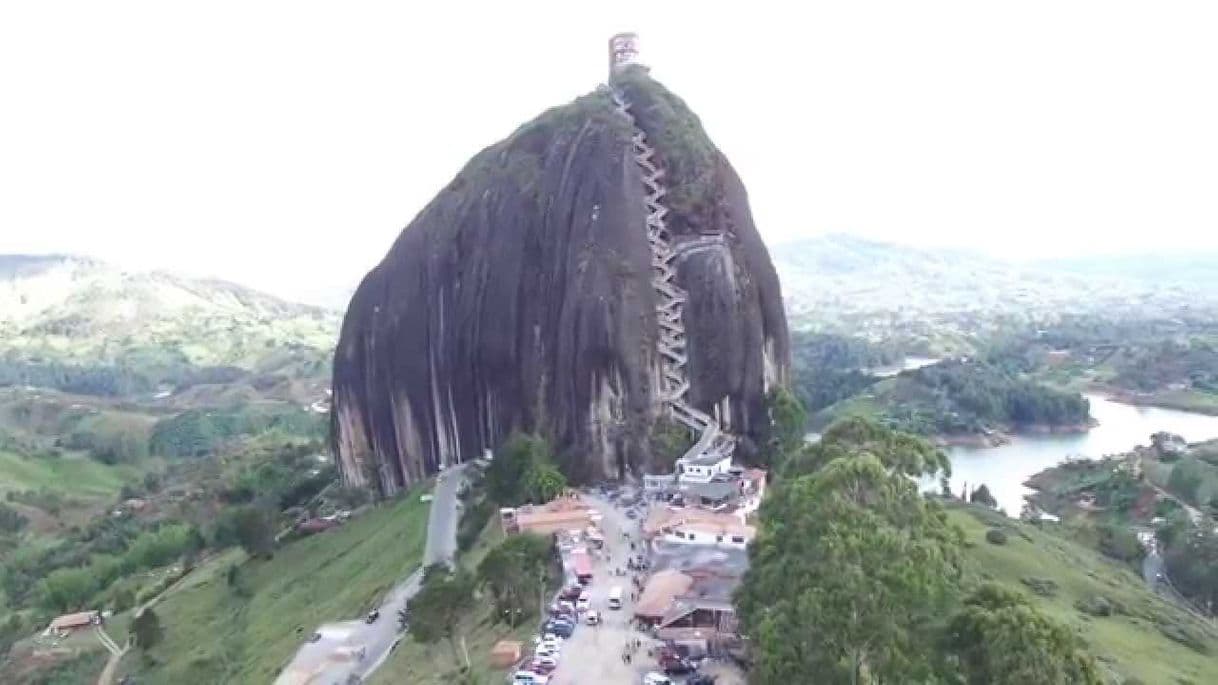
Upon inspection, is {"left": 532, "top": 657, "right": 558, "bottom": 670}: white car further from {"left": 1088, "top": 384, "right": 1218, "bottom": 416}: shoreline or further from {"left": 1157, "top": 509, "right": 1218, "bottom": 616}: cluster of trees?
{"left": 1088, "top": 384, "right": 1218, "bottom": 416}: shoreline

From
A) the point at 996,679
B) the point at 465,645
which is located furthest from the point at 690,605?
the point at 996,679

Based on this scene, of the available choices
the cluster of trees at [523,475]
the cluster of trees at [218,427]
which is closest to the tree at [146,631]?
the cluster of trees at [523,475]

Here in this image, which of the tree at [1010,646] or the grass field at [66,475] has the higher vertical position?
the tree at [1010,646]

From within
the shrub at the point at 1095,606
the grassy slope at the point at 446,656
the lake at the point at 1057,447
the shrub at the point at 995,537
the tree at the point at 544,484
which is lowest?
the lake at the point at 1057,447

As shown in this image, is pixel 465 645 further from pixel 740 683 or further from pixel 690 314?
pixel 690 314

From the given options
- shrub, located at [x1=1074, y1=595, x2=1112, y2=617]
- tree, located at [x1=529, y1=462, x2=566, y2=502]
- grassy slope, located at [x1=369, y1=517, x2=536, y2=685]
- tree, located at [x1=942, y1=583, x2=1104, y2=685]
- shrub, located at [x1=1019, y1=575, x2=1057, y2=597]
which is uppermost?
tree, located at [x1=942, y1=583, x2=1104, y2=685]

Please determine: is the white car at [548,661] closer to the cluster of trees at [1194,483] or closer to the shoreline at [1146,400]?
the cluster of trees at [1194,483]

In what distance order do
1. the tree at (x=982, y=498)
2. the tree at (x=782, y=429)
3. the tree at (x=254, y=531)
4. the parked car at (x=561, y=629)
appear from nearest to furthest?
the parked car at (x=561, y=629), the tree at (x=782, y=429), the tree at (x=254, y=531), the tree at (x=982, y=498)

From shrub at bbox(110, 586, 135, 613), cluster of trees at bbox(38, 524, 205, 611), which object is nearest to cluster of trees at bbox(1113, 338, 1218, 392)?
cluster of trees at bbox(38, 524, 205, 611)
